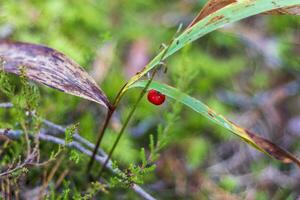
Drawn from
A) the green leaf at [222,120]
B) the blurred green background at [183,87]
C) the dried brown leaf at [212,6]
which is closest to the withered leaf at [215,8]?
the dried brown leaf at [212,6]

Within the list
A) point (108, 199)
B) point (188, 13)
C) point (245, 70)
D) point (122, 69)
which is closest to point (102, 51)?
point (122, 69)

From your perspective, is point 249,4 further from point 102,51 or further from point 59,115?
point 102,51

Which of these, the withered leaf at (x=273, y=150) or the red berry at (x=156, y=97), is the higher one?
the red berry at (x=156, y=97)

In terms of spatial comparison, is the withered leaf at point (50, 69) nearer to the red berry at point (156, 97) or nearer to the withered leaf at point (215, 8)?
the red berry at point (156, 97)

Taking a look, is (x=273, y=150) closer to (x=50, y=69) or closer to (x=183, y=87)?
(x=183, y=87)

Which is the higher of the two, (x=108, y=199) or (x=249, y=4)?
(x=249, y=4)

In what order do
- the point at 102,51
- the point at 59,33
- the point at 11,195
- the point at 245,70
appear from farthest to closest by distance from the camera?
the point at 245,70 → the point at 102,51 → the point at 59,33 → the point at 11,195

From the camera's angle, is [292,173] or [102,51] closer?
[292,173]
